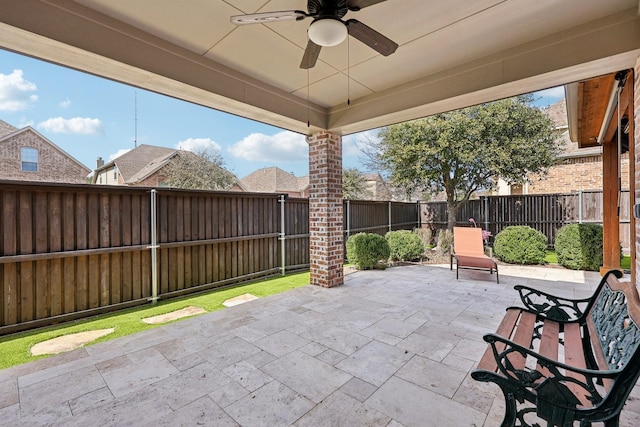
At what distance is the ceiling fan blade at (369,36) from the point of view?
214 centimetres

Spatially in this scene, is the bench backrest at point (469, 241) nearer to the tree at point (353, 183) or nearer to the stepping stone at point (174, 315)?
the stepping stone at point (174, 315)

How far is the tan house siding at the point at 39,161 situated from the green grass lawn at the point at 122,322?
15344 millimetres

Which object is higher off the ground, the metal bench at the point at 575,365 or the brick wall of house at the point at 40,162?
the brick wall of house at the point at 40,162

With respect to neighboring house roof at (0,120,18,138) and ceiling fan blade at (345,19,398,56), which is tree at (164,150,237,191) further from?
ceiling fan blade at (345,19,398,56)

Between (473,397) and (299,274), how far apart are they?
191 inches

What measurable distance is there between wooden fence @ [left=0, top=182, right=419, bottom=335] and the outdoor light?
→ 12.1 feet

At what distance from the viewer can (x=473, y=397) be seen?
6.84 feet

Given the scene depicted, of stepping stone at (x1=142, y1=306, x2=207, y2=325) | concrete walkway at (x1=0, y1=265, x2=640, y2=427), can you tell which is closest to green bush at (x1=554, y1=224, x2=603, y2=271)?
concrete walkway at (x1=0, y1=265, x2=640, y2=427)

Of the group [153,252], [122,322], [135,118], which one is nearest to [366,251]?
[153,252]

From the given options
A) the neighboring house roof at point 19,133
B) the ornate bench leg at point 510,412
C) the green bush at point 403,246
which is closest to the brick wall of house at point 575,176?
the green bush at point 403,246

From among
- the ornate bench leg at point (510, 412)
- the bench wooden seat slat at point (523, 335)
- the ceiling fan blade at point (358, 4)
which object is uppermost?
the ceiling fan blade at point (358, 4)

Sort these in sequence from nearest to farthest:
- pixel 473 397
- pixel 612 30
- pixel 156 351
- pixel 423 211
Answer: pixel 473 397 < pixel 612 30 < pixel 156 351 < pixel 423 211

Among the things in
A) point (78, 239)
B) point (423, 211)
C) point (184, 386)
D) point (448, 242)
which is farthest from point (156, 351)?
point (423, 211)

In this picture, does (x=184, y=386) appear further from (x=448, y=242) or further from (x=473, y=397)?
(x=448, y=242)
